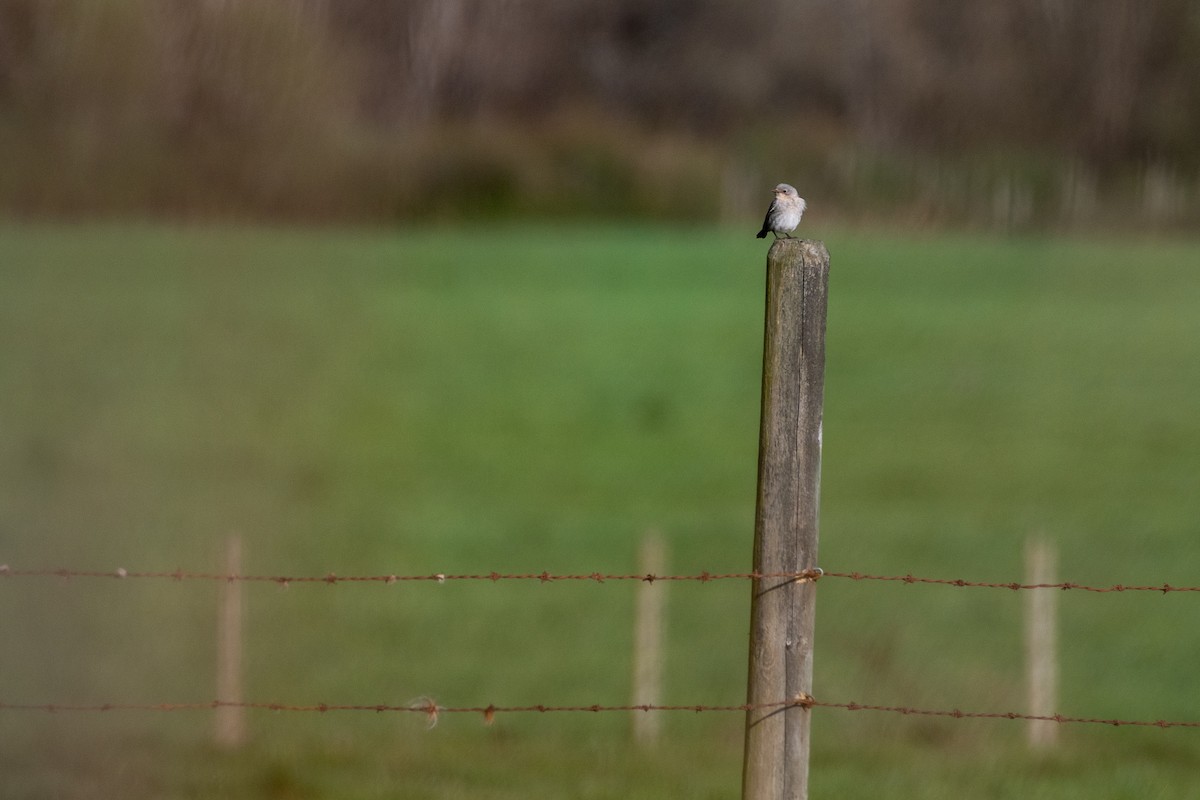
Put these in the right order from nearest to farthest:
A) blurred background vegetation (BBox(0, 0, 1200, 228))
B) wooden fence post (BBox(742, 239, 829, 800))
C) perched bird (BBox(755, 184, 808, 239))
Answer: wooden fence post (BBox(742, 239, 829, 800)) < perched bird (BBox(755, 184, 808, 239)) < blurred background vegetation (BBox(0, 0, 1200, 228))

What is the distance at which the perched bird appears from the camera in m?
6.76

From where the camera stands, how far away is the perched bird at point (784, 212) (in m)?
6.76

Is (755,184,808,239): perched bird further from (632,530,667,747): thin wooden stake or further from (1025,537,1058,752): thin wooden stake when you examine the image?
(1025,537,1058,752): thin wooden stake

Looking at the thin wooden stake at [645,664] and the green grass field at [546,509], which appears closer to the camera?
the green grass field at [546,509]

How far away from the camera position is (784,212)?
267 inches

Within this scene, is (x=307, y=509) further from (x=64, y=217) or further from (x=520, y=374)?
(x=64, y=217)

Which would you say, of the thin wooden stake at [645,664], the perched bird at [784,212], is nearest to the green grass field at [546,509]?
the thin wooden stake at [645,664]

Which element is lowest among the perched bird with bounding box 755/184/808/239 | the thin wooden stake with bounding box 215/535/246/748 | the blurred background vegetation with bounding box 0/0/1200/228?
the thin wooden stake with bounding box 215/535/246/748

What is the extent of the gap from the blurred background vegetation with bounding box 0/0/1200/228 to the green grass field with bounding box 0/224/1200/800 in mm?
4636

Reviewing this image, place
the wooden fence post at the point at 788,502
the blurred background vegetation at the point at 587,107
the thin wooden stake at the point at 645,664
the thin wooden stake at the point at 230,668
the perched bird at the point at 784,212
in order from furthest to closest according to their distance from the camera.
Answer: the blurred background vegetation at the point at 587,107 < the thin wooden stake at the point at 645,664 < the thin wooden stake at the point at 230,668 < the perched bird at the point at 784,212 < the wooden fence post at the point at 788,502

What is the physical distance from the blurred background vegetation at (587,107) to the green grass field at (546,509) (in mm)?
4636

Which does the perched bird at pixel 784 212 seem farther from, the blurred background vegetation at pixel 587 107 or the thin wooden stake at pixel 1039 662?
the blurred background vegetation at pixel 587 107

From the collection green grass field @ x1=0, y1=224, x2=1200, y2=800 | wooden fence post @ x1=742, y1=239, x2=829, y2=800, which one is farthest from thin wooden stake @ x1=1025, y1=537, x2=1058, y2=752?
wooden fence post @ x1=742, y1=239, x2=829, y2=800

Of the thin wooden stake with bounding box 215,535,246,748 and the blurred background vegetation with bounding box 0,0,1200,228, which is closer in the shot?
the thin wooden stake with bounding box 215,535,246,748
